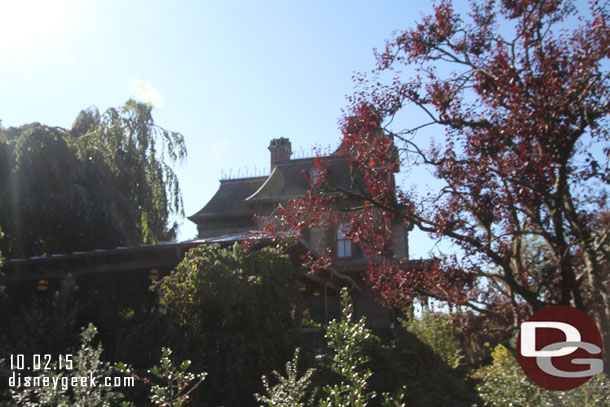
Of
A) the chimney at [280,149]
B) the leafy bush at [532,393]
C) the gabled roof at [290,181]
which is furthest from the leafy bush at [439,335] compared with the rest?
the chimney at [280,149]

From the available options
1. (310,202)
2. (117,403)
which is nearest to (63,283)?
(117,403)

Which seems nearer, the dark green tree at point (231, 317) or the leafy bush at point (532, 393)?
the leafy bush at point (532, 393)

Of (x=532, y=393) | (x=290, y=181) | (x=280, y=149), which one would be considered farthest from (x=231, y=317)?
(x=280, y=149)

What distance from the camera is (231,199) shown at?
19.7m

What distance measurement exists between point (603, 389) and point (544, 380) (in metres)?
0.48

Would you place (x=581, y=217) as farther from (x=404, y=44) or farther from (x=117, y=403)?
(x=117, y=403)

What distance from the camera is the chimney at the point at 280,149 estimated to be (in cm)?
2088

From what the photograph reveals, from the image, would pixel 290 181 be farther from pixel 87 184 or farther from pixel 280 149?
pixel 87 184

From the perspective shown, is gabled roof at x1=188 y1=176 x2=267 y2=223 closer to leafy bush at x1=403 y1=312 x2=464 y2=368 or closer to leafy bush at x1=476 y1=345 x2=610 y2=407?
leafy bush at x1=403 y1=312 x2=464 y2=368

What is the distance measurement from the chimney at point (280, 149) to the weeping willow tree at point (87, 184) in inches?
224

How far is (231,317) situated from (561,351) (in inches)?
152

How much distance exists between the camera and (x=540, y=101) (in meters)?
3.92

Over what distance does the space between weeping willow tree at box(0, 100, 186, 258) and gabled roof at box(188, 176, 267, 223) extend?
3.07 metres

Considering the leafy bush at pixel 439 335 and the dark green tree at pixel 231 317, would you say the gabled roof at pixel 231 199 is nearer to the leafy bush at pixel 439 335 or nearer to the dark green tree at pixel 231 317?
the leafy bush at pixel 439 335
